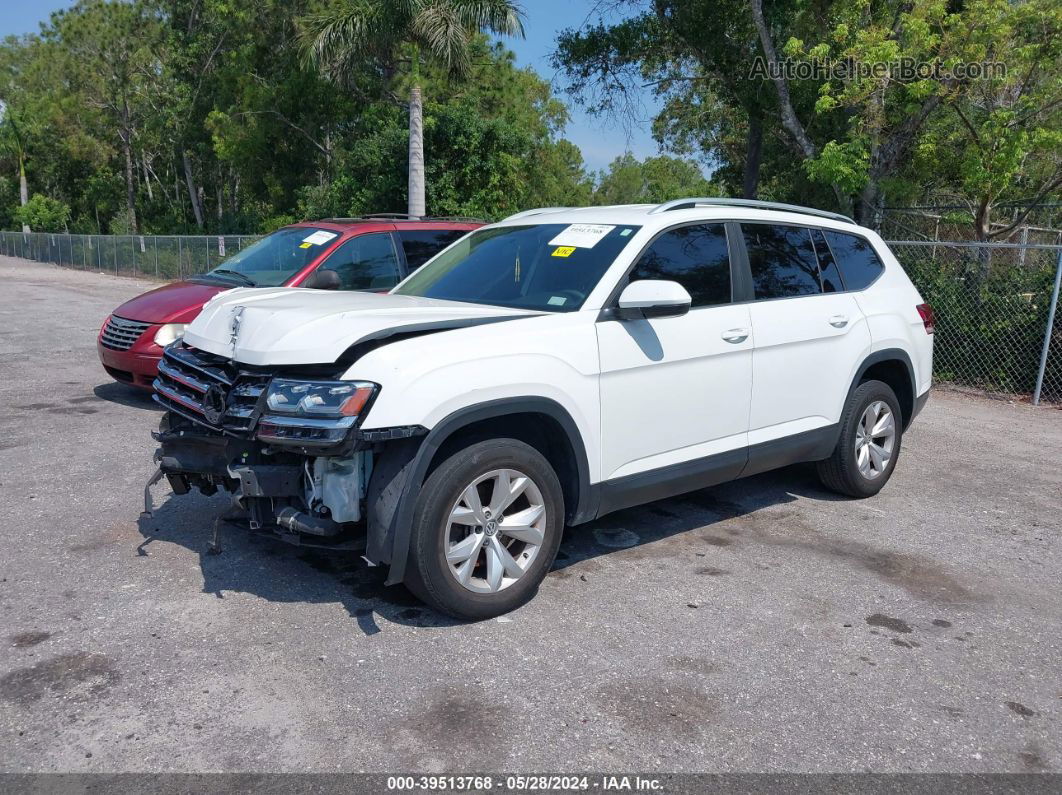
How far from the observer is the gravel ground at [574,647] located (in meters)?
3.18

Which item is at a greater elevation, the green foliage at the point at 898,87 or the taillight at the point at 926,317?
the green foliage at the point at 898,87

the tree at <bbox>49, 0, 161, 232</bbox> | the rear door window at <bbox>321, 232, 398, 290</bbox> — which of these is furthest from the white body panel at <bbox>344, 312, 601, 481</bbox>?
the tree at <bbox>49, 0, 161, 232</bbox>

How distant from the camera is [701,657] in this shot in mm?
3879

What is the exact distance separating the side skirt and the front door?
0.04m

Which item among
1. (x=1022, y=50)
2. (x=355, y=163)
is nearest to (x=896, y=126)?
(x=1022, y=50)

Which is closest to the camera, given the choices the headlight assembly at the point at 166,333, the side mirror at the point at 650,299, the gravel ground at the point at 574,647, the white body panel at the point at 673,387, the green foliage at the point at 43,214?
the gravel ground at the point at 574,647

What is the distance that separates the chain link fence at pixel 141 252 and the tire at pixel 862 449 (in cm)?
1564

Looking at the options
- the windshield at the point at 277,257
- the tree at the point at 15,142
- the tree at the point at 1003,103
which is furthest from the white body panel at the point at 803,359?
the tree at the point at 15,142

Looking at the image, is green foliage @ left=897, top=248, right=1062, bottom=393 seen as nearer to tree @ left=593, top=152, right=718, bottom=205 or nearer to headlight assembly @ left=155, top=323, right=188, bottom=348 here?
headlight assembly @ left=155, top=323, right=188, bottom=348

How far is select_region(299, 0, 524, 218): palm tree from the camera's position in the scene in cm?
1862

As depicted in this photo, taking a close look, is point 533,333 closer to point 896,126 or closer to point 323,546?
point 323,546

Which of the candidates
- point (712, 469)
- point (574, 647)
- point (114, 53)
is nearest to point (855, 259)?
point (712, 469)

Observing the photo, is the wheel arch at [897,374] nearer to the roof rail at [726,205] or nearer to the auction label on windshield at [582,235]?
the roof rail at [726,205]

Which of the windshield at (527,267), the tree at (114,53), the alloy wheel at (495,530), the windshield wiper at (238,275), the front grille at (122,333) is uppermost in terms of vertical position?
the tree at (114,53)
